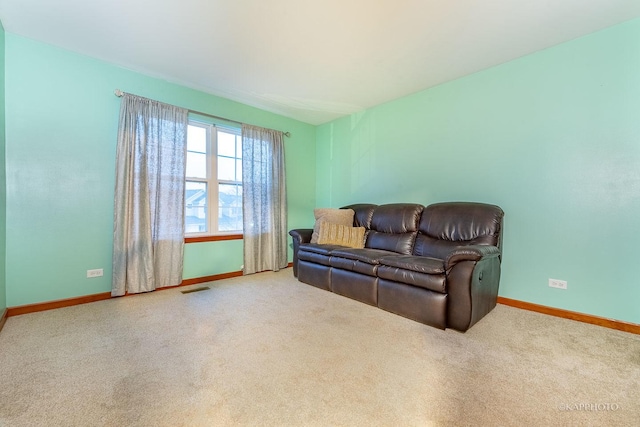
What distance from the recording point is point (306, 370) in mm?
1578

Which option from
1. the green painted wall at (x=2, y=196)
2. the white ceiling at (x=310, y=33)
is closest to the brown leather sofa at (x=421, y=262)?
the white ceiling at (x=310, y=33)

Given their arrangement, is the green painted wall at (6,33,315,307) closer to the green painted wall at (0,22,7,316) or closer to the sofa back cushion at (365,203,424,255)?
the green painted wall at (0,22,7,316)

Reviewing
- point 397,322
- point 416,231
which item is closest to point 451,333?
point 397,322

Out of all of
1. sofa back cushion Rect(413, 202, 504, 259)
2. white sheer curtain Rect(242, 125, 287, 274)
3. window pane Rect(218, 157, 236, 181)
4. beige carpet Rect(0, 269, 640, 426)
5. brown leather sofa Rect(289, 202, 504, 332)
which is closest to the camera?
beige carpet Rect(0, 269, 640, 426)

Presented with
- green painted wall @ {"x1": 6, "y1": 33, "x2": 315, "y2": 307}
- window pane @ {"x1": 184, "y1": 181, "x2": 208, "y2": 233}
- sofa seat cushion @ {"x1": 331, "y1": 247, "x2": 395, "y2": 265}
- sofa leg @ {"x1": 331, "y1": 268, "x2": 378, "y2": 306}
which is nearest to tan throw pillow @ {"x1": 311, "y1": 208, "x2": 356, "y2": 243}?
sofa seat cushion @ {"x1": 331, "y1": 247, "x2": 395, "y2": 265}

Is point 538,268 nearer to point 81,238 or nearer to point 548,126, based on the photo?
point 548,126

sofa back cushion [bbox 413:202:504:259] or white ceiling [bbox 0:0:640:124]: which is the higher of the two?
white ceiling [bbox 0:0:640:124]

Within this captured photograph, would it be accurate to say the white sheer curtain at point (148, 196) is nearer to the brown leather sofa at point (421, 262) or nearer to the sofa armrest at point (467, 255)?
the brown leather sofa at point (421, 262)

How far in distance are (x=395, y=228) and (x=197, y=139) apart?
290 centimetres

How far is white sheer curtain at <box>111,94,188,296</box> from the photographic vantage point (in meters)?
2.85

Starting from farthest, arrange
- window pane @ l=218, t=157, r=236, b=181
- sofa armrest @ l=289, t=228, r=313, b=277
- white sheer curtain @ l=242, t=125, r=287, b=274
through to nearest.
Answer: white sheer curtain @ l=242, t=125, r=287, b=274, window pane @ l=218, t=157, r=236, b=181, sofa armrest @ l=289, t=228, r=313, b=277

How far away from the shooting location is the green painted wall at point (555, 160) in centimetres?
221

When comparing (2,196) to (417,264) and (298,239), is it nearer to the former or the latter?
(298,239)

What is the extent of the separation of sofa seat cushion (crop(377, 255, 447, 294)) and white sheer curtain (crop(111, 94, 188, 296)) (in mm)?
2524
